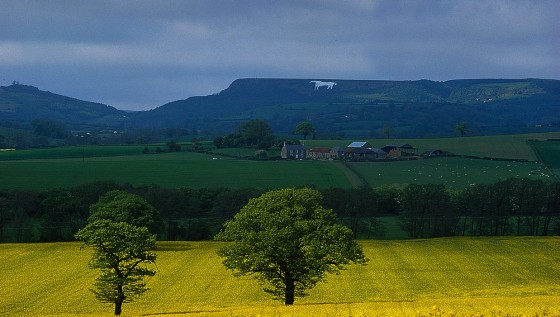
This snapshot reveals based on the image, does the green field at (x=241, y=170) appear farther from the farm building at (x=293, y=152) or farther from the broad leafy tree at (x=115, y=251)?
the broad leafy tree at (x=115, y=251)

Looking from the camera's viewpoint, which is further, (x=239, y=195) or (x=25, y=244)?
(x=239, y=195)

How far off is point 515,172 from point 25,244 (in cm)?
10102

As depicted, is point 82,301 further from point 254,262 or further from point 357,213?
point 357,213

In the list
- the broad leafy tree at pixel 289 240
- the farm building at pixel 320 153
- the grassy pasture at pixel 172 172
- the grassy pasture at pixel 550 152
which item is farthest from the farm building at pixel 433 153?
the broad leafy tree at pixel 289 240

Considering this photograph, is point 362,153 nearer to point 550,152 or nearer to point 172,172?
point 550,152

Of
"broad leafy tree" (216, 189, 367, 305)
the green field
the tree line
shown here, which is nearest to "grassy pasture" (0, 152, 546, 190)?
the green field

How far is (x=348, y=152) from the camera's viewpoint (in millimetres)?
186875

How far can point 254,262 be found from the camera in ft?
158

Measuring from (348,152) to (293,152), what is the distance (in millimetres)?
14217

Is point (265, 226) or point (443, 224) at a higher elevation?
point (265, 226)

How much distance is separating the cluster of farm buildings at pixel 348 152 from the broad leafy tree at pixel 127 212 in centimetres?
9322

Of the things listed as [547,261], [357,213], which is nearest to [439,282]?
[547,261]

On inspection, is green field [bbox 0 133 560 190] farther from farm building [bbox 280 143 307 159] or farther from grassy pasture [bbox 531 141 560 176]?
farm building [bbox 280 143 307 159]

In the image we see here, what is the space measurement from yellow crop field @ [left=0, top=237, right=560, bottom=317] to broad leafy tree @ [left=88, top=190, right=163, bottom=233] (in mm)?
4302
